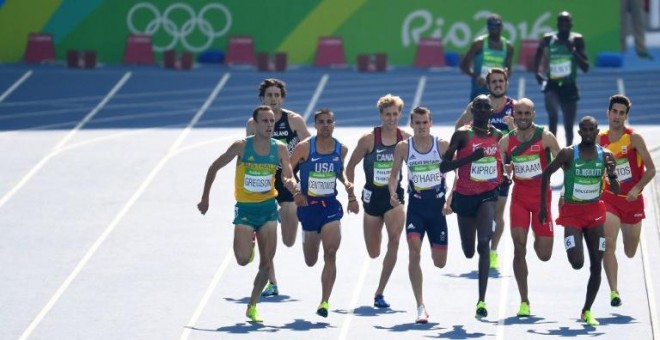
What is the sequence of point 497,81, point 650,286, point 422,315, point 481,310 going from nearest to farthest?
point 422,315
point 481,310
point 650,286
point 497,81

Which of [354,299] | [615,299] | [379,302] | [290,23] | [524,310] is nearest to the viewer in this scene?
[524,310]

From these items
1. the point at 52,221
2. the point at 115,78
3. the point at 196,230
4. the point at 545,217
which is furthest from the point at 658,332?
the point at 115,78

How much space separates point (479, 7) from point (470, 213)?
1690 centimetres

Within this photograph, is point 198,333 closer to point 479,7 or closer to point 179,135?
point 179,135

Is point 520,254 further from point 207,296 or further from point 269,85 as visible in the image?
point 207,296

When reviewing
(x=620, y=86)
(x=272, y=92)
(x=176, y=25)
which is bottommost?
(x=620, y=86)

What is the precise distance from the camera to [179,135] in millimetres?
26500

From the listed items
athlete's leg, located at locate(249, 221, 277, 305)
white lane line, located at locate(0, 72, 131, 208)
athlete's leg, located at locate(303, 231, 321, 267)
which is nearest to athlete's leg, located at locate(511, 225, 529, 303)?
athlete's leg, located at locate(303, 231, 321, 267)

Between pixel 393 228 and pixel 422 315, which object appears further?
pixel 393 228

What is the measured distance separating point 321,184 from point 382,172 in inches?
21.7

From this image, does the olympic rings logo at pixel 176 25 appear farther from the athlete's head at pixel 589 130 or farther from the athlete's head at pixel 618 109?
the athlete's head at pixel 589 130

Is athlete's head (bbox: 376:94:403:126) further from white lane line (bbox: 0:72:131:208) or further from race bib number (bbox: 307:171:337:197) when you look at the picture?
white lane line (bbox: 0:72:131:208)

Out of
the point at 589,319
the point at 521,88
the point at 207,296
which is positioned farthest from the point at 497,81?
the point at 521,88

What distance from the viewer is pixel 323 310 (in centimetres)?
1645
